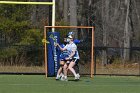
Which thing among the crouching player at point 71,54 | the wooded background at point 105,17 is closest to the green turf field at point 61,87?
the crouching player at point 71,54

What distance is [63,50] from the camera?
62.7 feet

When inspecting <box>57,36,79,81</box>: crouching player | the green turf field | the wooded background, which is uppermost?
the wooded background

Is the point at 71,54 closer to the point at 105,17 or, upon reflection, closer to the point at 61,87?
the point at 61,87

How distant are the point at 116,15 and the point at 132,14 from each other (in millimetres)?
1993

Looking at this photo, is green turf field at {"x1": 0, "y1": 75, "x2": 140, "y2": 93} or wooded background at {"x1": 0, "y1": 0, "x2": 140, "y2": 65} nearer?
green turf field at {"x1": 0, "y1": 75, "x2": 140, "y2": 93}

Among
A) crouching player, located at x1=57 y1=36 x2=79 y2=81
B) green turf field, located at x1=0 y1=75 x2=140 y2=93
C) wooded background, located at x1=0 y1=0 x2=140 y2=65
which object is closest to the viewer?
green turf field, located at x1=0 y1=75 x2=140 y2=93

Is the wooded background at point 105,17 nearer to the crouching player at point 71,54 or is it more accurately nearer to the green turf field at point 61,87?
the crouching player at point 71,54

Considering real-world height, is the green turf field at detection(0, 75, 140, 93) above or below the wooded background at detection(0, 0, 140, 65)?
below

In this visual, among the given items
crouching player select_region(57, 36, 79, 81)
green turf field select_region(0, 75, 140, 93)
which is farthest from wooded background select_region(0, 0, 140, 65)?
green turf field select_region(0, 75, 140, 93)

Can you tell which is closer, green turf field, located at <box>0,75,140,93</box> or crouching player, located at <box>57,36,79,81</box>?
green turf field, located at <box>0,75,140,93</box>

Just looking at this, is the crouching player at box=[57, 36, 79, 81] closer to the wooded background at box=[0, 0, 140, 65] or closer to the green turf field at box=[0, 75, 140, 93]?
the green turf field at box=[0, 75, 140, 93]

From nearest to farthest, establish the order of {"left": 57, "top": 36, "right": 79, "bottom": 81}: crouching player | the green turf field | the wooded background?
the green turf field → {"left": 57, "top": 36, "right": 79, "bottom": 81}: crouching player → the wooded background

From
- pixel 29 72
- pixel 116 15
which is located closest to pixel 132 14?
pixel 116 15

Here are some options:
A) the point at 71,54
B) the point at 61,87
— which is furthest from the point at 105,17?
the point at 61,87
